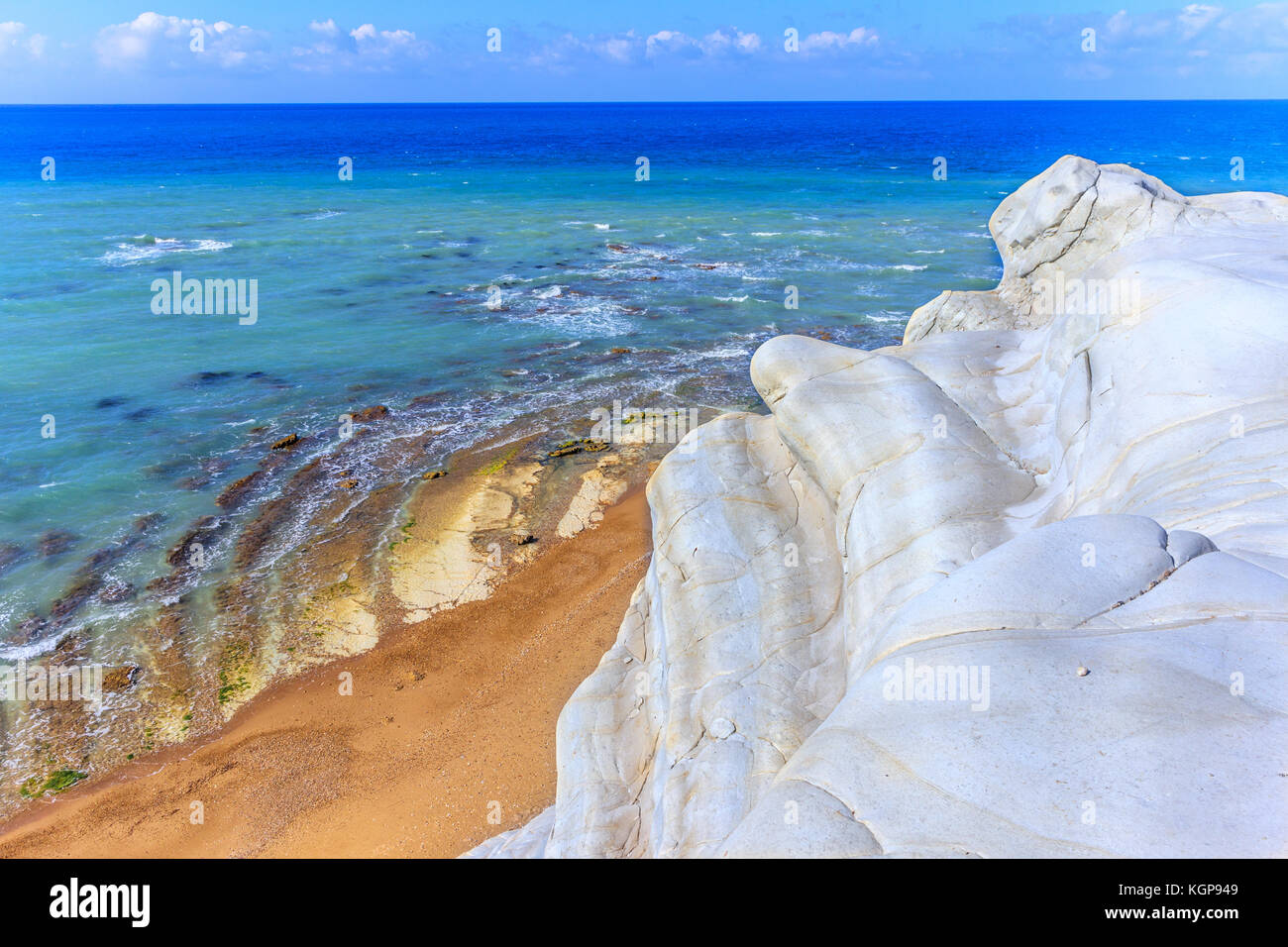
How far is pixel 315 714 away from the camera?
14.5 m

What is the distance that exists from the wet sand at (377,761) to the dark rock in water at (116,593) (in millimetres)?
5147

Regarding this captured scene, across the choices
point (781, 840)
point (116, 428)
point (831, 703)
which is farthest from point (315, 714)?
point (116, 428)

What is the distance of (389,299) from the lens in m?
37.9

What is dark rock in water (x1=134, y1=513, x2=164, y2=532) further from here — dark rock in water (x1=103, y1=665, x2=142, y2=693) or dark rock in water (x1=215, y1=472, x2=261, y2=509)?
dark rock in water (x1=103, y1=665, x2=142, y2=693)

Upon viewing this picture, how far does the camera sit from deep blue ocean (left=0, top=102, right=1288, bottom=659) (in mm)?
23344

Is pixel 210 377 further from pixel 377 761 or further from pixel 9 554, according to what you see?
pixel 377 761

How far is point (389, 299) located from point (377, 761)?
93.9ft

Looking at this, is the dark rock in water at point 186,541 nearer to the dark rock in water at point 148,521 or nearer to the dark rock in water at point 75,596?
the dark rock in water at point 148,521

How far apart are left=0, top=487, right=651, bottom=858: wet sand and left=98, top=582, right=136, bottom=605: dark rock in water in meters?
5.15

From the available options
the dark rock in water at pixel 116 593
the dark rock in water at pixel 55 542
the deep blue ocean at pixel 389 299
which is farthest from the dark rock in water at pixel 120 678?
the dark rock in water at pixel 55 542

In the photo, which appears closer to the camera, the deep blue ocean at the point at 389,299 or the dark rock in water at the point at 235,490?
the dark rock in water at the point at 235,490

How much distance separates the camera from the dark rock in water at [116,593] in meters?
17.6

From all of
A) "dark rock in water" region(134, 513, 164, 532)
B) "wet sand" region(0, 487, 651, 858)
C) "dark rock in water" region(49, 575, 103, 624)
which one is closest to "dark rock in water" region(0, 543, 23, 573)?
"dark rock in water" region(49, 575, 103, 624)
